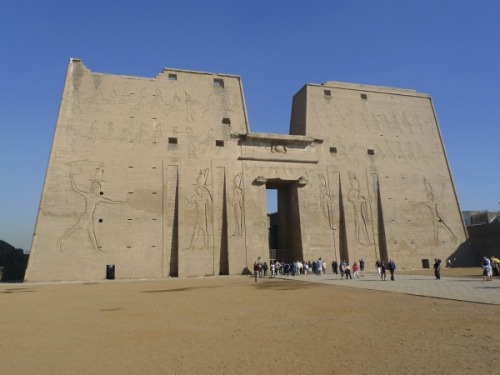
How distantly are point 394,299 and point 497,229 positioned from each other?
20.0 m

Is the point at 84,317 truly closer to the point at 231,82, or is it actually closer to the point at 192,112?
the point at 192,112

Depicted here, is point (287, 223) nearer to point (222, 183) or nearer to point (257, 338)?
point (222, 183)

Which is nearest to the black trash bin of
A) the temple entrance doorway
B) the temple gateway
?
the temple gateway

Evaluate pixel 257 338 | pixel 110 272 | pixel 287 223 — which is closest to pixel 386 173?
pixel 287 223

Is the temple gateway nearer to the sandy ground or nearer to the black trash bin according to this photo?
the black trash bin

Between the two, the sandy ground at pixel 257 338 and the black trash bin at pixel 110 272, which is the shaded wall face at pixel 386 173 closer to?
the black trash bin at pixel 110 272

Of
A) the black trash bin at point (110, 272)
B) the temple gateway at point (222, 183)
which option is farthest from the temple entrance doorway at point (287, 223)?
the black trash bin at point (110, 272)

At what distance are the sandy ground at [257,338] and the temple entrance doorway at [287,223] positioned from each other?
44.9 feet

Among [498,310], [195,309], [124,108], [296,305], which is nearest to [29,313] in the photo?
[195,309]

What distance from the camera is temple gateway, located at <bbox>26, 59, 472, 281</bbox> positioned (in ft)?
64.7

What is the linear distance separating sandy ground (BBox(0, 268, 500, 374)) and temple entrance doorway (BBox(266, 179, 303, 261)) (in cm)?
1368

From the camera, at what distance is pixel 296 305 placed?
893cm

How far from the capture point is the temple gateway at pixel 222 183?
64.7 ft

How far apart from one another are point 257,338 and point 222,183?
16780mm
